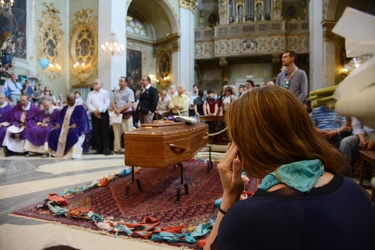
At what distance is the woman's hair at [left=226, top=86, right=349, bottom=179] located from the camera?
0.80m

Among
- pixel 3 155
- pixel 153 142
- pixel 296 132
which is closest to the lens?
pixel 296 132

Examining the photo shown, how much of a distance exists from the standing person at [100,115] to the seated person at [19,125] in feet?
4.48

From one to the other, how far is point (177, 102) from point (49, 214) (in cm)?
494

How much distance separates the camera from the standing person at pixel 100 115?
6.80m

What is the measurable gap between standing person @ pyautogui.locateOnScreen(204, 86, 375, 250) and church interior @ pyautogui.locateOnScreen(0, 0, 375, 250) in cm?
148

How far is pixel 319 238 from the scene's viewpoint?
2.15 ft

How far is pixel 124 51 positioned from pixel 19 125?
5.24 metres

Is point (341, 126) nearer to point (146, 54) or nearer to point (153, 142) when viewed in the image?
point (153, 142)

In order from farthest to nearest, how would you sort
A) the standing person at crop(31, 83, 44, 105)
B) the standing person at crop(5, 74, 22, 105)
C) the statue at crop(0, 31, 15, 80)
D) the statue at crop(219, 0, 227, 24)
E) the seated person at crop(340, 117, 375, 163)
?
the statue at crop(219, 0, 227, 24) < the standing person at crop(31, 83, 44, 105) < the standing person at crop(5, 74, 22, 105) < the statue at crop(0, 31, 15, 80) < the seated person at crop(340, 117, 375, 163)

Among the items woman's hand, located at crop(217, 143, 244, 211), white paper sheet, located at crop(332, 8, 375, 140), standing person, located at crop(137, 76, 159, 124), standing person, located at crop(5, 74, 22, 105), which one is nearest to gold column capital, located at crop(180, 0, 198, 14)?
standing person, located at crop(5, 74, 22, 105)

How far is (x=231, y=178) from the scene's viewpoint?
0.99 meters

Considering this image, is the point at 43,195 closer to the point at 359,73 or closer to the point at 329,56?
the point at 359,73

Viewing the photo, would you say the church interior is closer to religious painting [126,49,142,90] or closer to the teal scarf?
religious painting [126,49,142,90]

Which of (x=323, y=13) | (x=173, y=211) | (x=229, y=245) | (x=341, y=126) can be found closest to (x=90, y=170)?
(x=173, y=211)
